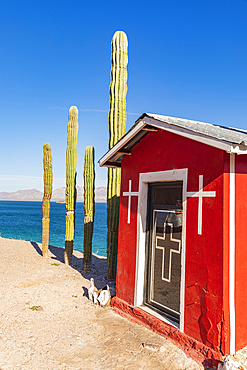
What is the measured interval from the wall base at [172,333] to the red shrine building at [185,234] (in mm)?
14

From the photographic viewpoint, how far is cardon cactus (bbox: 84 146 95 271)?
396 inches

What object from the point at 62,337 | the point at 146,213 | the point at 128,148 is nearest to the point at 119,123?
the point at 128,148

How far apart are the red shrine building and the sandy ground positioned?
13.8 inches

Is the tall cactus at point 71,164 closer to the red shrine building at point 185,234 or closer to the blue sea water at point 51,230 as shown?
the red shrine building at point 185,234

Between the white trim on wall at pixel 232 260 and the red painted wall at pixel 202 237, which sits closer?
the white trim on wall at pixel 232 260

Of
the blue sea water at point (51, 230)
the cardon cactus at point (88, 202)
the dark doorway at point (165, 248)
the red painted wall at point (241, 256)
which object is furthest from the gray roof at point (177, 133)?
the blue sea water at point (51, 230)

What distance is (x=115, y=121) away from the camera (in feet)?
28.6

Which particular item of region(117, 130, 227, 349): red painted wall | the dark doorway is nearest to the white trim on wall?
region(117, 130, 227, 349): red painted wall

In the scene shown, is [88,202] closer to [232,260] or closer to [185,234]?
[185,234]

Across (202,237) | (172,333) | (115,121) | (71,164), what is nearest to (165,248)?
(202,237)

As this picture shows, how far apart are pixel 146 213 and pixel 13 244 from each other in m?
11.1

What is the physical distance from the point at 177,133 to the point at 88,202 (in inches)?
246

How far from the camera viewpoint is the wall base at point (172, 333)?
3945 mm

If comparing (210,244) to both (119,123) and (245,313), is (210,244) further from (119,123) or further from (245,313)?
(119,123)
